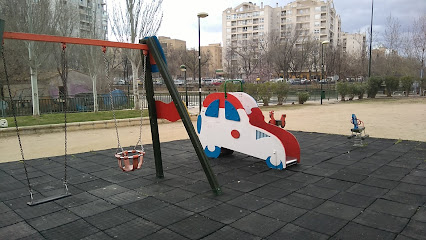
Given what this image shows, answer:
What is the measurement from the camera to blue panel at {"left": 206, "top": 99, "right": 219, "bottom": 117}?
6.03 metres

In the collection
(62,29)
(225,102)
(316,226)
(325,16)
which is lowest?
(316,226)

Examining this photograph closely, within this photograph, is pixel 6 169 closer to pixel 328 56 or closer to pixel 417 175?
pixel 417 175

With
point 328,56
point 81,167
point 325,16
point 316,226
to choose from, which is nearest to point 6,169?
point 81,167

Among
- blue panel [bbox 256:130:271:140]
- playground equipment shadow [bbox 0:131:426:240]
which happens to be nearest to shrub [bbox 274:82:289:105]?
playground equipment shadow [bbox 0:131:426:240]

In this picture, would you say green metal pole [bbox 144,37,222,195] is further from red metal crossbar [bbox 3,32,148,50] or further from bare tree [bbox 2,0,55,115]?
bare tree [bbox 2,0,55,115]

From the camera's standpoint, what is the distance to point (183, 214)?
3.47 metres

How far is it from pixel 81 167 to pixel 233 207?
10.9 ft

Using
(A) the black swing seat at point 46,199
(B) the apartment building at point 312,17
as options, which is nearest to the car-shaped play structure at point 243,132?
(A) the black swing seat at point 46,199

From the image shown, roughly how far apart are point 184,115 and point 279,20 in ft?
311

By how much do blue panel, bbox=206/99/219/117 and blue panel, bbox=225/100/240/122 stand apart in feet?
0.82

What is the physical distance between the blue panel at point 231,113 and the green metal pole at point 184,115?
1.68 metres

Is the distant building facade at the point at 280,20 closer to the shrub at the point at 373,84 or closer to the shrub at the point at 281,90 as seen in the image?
the shrub at the point at 373,84

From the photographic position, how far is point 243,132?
564 centimetres

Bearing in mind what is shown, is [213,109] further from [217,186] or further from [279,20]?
[279,20]
